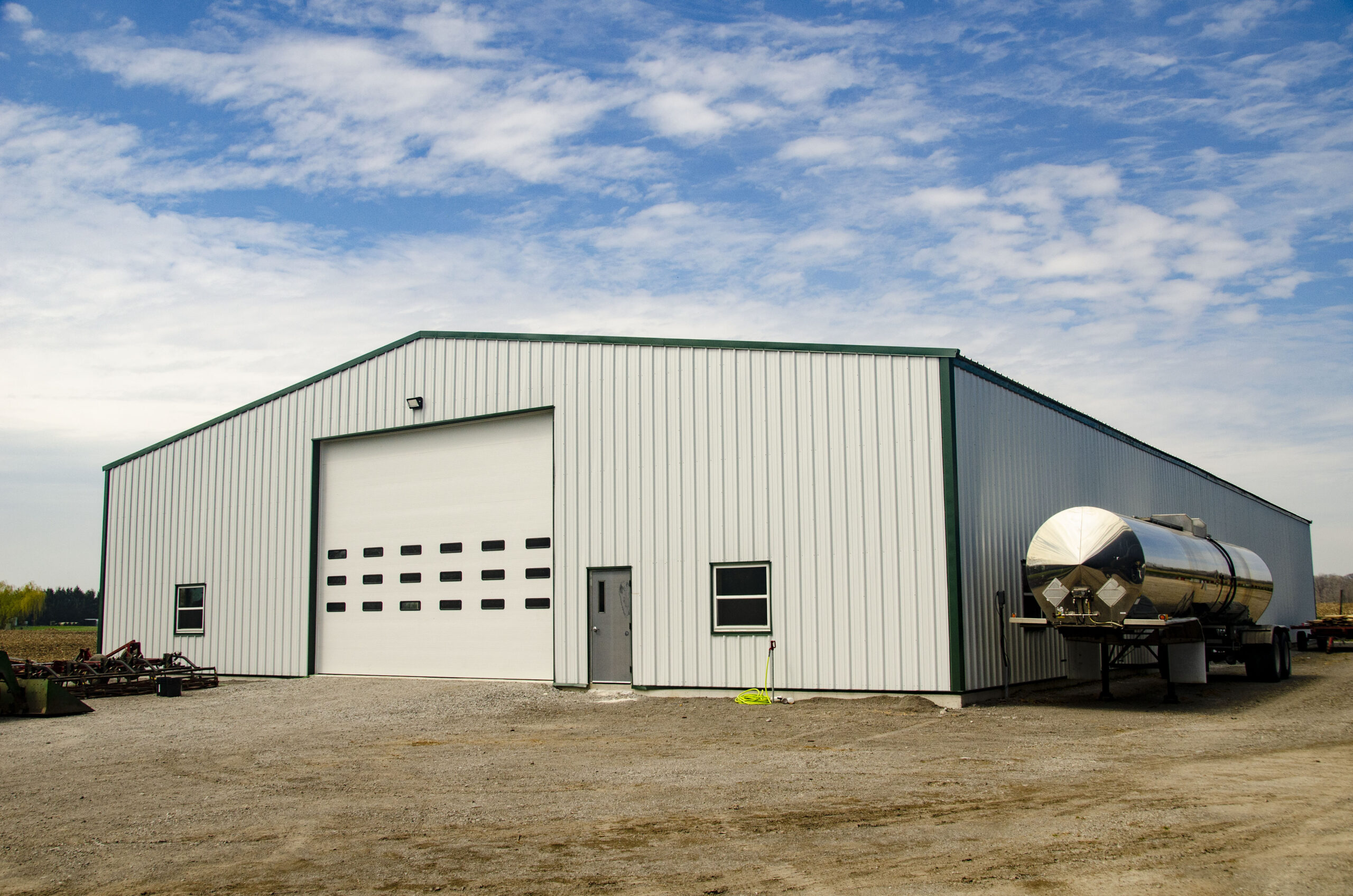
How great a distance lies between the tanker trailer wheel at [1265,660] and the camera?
20.5 meters

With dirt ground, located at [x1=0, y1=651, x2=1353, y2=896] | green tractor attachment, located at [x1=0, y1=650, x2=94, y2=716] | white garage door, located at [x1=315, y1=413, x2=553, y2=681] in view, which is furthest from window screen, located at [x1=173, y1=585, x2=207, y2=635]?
dirt ground, located at [x1=0, y1=651, x2=1353, y2=896]

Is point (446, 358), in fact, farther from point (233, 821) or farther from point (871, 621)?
point (233, 821)

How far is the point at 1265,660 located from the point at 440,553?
16219 millimetres

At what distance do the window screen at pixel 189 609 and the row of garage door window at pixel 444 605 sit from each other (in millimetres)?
3750

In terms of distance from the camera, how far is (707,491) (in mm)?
17719

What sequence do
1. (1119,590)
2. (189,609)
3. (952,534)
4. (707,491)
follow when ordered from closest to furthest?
(1119,590) → (952,534) → (707,491) → (189,609)

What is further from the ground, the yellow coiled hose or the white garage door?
the white garage door

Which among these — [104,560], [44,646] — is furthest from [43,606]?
[104,560]

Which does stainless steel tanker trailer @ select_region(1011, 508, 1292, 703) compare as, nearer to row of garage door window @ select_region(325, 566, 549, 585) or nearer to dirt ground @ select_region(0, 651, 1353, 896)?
Answer: dirt ground @ select_region(0, 651, 1353, 896)

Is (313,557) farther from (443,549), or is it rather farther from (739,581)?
(739,581)

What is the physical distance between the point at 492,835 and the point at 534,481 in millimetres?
12305

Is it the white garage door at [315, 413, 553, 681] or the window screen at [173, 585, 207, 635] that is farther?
the window screen at [173, 585, 207, 635]

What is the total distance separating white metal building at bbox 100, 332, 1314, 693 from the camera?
16344 millimetres

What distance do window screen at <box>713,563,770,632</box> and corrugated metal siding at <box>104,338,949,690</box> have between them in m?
0.17
